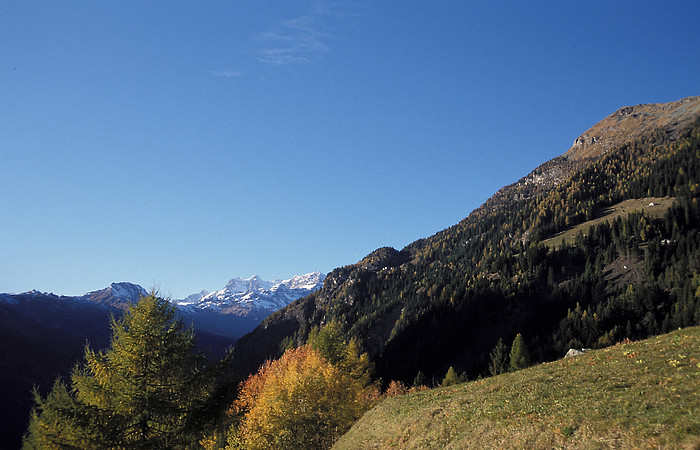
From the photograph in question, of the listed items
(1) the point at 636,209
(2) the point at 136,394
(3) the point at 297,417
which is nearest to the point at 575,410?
(2) the point at 136,394

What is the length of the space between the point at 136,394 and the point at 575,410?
888 inches

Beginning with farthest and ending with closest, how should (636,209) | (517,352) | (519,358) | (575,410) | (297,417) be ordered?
(636,209)
(517,352)
(519,358)
(297,417)
(575,410)

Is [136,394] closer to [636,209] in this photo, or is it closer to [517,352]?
[517,352]

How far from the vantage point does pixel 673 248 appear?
128 m

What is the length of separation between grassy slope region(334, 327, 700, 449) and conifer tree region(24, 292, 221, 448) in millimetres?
13908

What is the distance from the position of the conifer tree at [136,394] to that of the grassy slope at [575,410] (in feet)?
45.6

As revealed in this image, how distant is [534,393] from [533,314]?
129422mm

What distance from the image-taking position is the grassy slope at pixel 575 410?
13.2 metres

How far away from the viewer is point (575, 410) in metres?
16.7

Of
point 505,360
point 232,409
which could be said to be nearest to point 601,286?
point 505,360

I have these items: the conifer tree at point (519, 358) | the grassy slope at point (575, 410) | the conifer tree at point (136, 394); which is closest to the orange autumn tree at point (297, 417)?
the grassy slope at point (575, 410)

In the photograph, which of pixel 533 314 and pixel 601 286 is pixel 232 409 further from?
pixel 601 286

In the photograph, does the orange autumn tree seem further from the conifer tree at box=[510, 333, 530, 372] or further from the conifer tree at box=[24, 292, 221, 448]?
the conifer tree at box=[510, 333, 530, 372]

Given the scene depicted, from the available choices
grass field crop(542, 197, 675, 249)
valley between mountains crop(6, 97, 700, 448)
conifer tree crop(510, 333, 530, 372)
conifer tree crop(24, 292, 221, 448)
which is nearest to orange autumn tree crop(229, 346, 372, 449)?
valley between mountains crop(6, 97, 700, 448)
